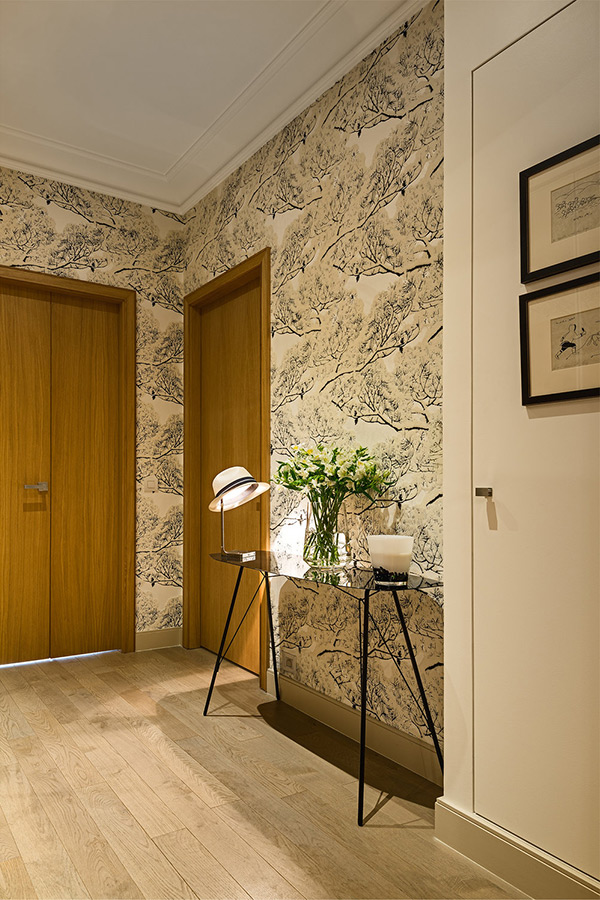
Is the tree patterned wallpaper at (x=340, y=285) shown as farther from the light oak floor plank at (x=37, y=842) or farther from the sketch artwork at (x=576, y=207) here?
the light oak floor plank at (x=37, y=842)

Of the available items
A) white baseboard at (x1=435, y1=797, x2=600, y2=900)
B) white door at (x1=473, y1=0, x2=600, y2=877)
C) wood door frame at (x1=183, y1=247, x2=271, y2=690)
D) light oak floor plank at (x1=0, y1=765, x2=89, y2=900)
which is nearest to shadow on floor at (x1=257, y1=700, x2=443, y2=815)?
white baseboard at (x1=435, y1=797, x2=600, y2=900)

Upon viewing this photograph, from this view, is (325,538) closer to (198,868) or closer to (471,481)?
(471,481)

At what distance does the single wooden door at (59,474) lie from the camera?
138 inches

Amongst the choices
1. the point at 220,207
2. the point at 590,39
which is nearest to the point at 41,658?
the point at 220,207

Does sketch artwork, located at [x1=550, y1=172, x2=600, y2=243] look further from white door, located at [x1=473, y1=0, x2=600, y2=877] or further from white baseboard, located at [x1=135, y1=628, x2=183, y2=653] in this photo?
white baseboard, located at [x1=135, y1=628, x2=183, y2=653]

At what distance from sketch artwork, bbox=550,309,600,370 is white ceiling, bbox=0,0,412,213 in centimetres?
151

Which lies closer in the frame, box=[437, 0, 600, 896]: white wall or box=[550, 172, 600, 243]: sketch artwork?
box=[550, 172, 600, 243]: sketch artwork

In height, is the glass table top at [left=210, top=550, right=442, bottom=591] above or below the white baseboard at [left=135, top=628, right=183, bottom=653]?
above

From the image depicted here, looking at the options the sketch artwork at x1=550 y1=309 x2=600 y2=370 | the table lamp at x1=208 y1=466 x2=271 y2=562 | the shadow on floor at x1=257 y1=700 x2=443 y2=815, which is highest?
the sketch artwork at x1=550 y1=309 x2=600 y2=370

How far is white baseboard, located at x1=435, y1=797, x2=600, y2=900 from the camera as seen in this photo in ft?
4.70

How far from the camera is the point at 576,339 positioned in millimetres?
1466

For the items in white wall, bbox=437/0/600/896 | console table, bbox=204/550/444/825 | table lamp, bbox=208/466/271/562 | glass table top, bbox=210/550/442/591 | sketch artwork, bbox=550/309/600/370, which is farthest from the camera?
table lamp, bbox=208/466/271/562

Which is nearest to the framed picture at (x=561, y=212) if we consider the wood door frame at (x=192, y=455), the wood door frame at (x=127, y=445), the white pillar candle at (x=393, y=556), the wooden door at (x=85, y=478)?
the white pillar candle at (x=393, y=556)

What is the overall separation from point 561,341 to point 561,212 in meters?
0.31
